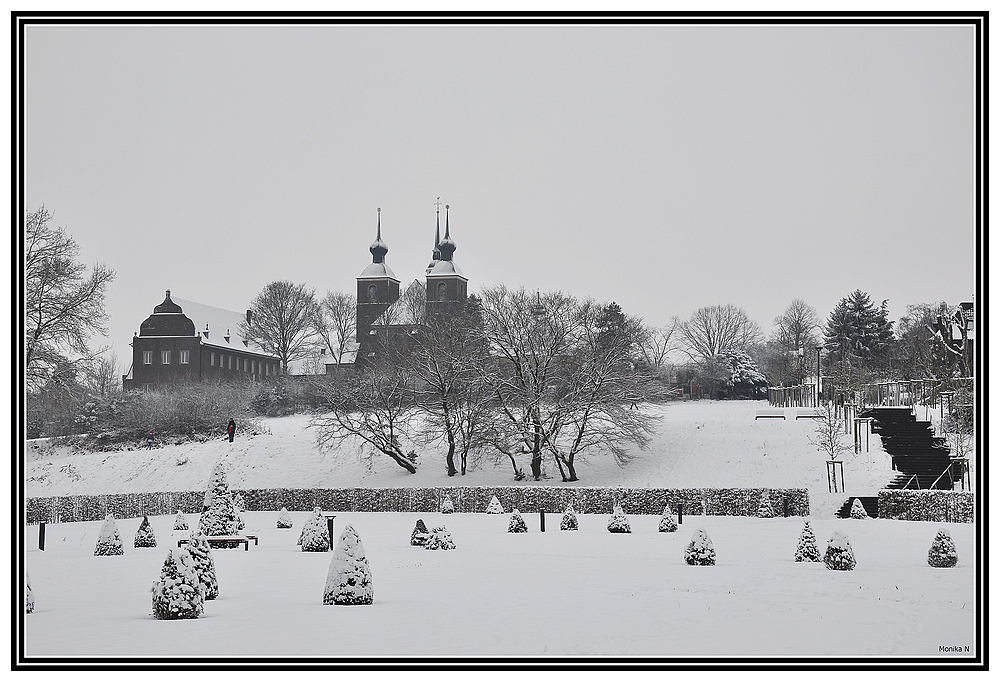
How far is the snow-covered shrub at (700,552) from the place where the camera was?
19.7m

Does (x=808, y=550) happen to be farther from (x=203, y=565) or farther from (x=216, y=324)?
(x=216, y=324)

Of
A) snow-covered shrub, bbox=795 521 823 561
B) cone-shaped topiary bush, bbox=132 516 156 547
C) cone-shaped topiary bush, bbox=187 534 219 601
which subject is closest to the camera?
cone-shaped topiary bush, bbox=187 534 219 601

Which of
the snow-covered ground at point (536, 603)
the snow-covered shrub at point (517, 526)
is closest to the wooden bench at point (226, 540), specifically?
the snow-covered ground at point (536, 603)

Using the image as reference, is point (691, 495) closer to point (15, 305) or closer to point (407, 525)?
point (407, 525)

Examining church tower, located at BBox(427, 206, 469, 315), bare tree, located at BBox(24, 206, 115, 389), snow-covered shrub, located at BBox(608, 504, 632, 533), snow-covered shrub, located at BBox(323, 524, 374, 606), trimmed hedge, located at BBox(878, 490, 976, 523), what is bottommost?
snow-covered shrub, located at BBox(608, 504, 632, 533)

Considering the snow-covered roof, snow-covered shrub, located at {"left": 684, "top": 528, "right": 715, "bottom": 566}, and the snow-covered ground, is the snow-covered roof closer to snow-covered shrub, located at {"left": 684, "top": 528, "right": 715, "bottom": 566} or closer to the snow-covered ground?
the snow-covered ground

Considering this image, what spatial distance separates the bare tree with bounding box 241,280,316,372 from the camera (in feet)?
267

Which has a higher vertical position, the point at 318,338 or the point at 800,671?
the point at 318,338

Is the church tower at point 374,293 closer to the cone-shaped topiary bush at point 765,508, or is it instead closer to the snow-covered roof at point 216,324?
the snow-covered roof at point 216,324

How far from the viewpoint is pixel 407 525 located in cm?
3164

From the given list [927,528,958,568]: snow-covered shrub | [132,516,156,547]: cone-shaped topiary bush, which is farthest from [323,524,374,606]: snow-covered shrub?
[132,516,156,547]: cone-shaped topiary bush

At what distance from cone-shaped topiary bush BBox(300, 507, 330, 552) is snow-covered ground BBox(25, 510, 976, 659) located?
0.40 metres

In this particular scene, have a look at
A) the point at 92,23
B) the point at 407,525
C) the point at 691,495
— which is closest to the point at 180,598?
the point at 92,23

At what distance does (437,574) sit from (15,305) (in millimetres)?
11659
